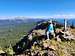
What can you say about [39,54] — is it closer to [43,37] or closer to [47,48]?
[47,48]

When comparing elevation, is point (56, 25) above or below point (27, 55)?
above

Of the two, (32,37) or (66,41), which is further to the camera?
(32,37)

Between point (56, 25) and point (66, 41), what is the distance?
29.2ft

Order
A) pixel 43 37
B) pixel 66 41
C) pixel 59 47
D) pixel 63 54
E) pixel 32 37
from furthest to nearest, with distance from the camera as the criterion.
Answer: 1. pixel 32 37
2. pixel 43 37
3. pixel 66 41
4. pixel 59 47
5. pixel 63 54

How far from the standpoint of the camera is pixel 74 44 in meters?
36.0

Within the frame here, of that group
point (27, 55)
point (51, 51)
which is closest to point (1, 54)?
point (27, 55)

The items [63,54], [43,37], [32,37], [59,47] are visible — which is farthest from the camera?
[32,37]

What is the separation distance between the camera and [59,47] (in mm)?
34562

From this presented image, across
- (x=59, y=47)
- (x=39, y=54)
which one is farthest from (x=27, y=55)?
(x=59, y=47)

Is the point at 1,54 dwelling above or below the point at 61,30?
below

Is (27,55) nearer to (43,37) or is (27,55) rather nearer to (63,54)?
(63,54)

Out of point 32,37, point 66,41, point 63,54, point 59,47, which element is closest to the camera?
point 63,54

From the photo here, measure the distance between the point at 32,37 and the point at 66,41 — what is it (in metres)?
8.99

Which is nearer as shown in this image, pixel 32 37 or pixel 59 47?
pixel 59 47
